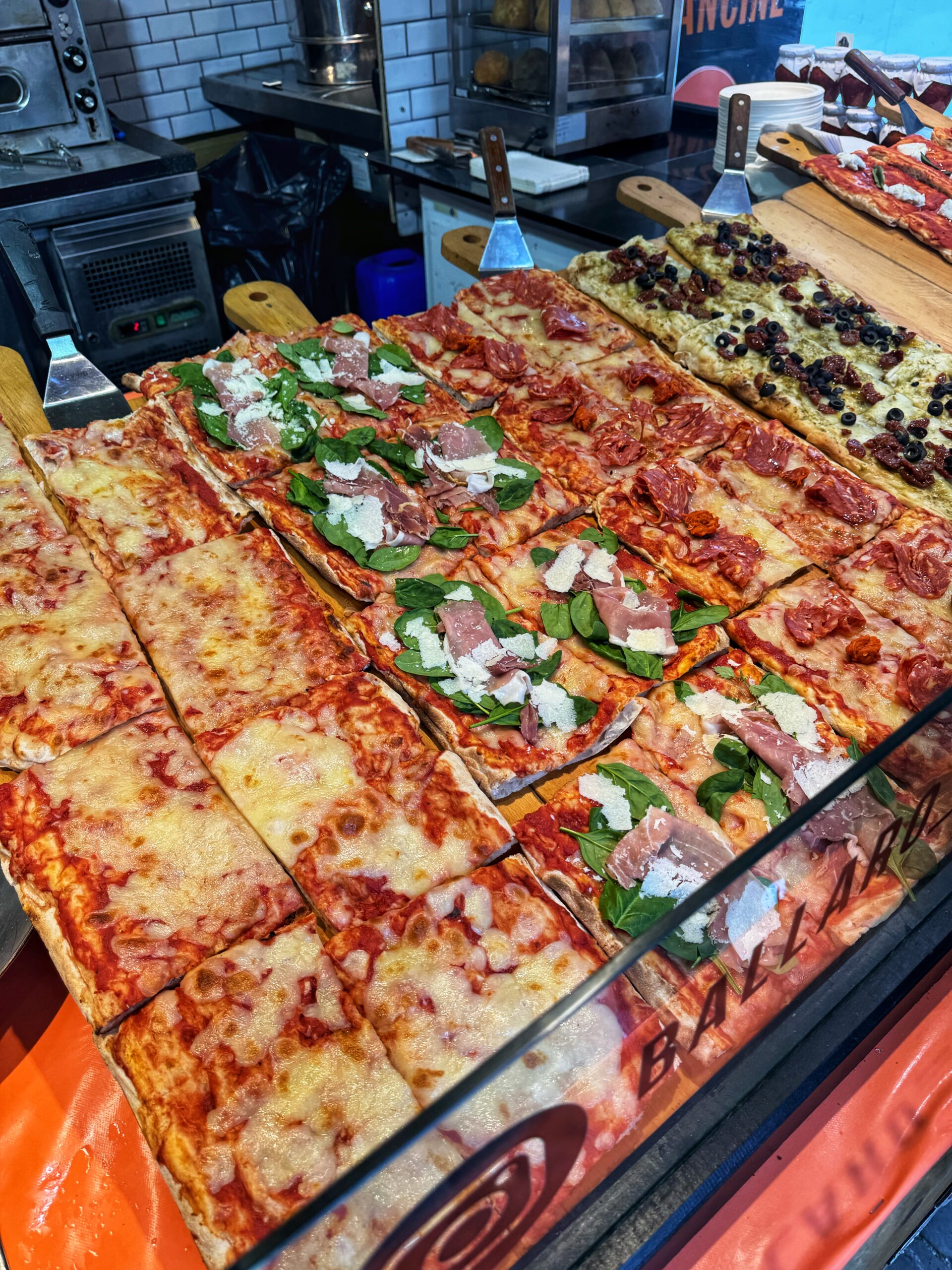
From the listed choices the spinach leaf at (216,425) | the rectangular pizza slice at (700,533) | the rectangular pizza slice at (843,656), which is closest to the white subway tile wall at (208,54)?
the spinach leaf at (216,425)

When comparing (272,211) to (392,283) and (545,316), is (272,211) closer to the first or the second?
(392,283)

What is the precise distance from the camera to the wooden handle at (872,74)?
20.2 ft

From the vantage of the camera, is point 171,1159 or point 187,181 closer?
point 171,1159

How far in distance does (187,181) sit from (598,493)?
4.75m

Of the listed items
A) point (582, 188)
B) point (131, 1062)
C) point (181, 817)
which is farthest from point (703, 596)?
point (582, 188)

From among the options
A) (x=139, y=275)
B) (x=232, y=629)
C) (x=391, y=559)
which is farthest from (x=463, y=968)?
(x=139, y=275)

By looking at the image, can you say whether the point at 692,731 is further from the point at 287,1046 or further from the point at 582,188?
the point at 582,188

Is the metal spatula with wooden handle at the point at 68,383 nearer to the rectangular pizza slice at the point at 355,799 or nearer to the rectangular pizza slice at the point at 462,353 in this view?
the rectangular pizza slice at the point at 462,353

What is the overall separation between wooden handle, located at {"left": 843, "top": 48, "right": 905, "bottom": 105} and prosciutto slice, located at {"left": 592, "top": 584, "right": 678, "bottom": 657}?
209 inches

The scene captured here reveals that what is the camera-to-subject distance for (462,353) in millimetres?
4523

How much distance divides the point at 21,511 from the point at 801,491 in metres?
3.20

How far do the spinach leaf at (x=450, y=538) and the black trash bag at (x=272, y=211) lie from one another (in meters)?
4.93

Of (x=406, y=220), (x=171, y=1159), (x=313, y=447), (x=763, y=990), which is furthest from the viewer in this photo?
(x=406, y=220)

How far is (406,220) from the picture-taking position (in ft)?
25.7
